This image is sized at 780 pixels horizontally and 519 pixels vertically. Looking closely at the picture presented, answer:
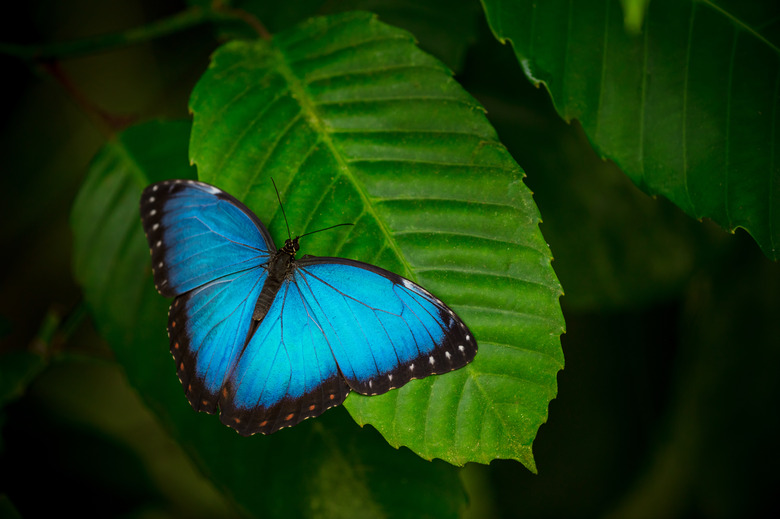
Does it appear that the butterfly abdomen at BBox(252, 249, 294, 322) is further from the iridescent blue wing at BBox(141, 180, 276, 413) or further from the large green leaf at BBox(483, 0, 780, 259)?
the large green leaf at BBox(483, 0, 780, 259)

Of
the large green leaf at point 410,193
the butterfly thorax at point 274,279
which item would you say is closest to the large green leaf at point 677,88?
the large green leaf at point 410,193

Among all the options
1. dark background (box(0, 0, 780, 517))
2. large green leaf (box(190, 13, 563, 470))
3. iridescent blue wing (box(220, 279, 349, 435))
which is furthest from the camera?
dark background (box(0, 0, 780, 517))

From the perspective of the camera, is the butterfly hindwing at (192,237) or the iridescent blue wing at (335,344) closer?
the iridescent blue wing at (335,344)

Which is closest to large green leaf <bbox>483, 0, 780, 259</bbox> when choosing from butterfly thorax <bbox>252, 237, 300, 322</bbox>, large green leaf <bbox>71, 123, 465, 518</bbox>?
butterfly thorax <bbox>252, 237, 300, 322</bbox>

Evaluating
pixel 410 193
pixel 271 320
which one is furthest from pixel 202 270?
pixel 410 193

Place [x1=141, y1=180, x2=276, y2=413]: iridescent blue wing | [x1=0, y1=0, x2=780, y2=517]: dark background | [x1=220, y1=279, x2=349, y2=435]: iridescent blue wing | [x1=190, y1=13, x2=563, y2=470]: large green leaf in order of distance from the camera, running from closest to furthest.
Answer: [x1=190, y1=13, x2=563, y2=470]: large green leaf → [x1=220, y1=279, x2=349, y2=435]: iridescent blue wing → [x1=141, y1=180, x2=276, y2=413]: iridescent blue wing → [x1=0, y1=0, x2=780, y2=517]: dark background

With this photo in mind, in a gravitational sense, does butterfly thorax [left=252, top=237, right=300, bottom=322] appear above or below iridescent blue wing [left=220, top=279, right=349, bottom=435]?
above

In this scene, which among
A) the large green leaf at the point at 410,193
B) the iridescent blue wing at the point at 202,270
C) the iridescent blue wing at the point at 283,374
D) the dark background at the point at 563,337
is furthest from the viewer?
the dark background at the point at 563,337

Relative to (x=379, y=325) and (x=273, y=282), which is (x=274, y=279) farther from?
(x=379, y=325)

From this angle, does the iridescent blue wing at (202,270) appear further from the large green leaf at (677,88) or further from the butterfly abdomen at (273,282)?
the large green leaf at (677,88)
